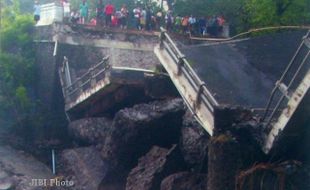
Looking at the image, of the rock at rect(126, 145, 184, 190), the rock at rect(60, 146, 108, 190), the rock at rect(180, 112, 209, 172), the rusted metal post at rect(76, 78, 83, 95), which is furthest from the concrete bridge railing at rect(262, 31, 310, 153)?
the rusted metal post at rect(76, 78, 83, 95)

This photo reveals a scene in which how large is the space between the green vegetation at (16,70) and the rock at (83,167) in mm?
3819

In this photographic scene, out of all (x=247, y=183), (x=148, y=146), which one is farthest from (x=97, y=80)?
(x=247, y=183)

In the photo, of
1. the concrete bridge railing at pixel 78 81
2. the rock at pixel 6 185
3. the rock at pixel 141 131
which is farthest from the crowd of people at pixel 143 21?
the rock at pixel 6 185

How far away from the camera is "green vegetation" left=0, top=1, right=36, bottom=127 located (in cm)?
2188

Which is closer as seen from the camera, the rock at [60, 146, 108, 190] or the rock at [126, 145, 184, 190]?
the rock at [126, 145, 184, 190]

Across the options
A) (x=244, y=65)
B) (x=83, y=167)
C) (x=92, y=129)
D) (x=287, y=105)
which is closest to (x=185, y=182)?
(x=287, y=105)

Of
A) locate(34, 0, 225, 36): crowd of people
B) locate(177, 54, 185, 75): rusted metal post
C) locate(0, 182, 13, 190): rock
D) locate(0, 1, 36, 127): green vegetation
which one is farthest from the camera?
locate(34, 0, 225, 36): crowd of people

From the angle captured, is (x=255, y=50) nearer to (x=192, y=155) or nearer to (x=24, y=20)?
(x=192, y=155)

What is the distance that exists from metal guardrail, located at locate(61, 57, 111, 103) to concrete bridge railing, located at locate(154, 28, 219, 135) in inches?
96.7

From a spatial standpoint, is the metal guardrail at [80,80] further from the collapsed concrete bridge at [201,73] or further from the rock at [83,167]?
the rock at [83,167]

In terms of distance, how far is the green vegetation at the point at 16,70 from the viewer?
21875 mm

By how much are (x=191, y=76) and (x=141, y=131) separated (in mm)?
2871

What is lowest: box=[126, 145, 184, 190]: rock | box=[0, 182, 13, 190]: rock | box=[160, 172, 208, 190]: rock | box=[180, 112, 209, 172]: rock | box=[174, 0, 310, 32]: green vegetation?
box=[0, 182, 13, 190]: rock

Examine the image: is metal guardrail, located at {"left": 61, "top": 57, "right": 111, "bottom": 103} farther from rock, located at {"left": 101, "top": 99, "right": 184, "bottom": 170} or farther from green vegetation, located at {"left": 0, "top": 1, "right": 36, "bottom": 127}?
rock, located at {"left": 101, "top": 99, "right": 184, "bottom": 170}
